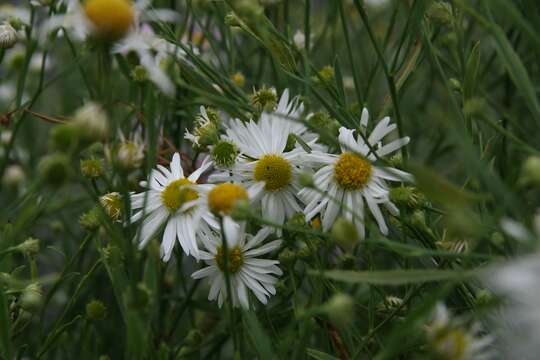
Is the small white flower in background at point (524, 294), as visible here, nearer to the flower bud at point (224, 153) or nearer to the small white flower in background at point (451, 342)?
the small white flower in background at point (451, 342)

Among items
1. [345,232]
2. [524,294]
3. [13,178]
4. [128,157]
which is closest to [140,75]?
[128,157]

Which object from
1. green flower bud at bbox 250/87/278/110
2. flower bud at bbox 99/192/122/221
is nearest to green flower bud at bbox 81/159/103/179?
flower bud at bbox 99/192/122/221

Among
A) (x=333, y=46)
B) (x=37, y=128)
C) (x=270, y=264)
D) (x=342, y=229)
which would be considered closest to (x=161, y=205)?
(x=270, y=264)

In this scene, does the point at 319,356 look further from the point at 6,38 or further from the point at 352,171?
the point at 6,38

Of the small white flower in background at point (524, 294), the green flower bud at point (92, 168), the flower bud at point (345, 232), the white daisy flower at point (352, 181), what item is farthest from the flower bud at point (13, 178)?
the small white flower in background at point (524, 294)

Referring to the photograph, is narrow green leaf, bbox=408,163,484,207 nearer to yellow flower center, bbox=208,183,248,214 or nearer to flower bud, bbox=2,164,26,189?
yellow flower center, bbox=208,183,248,214
